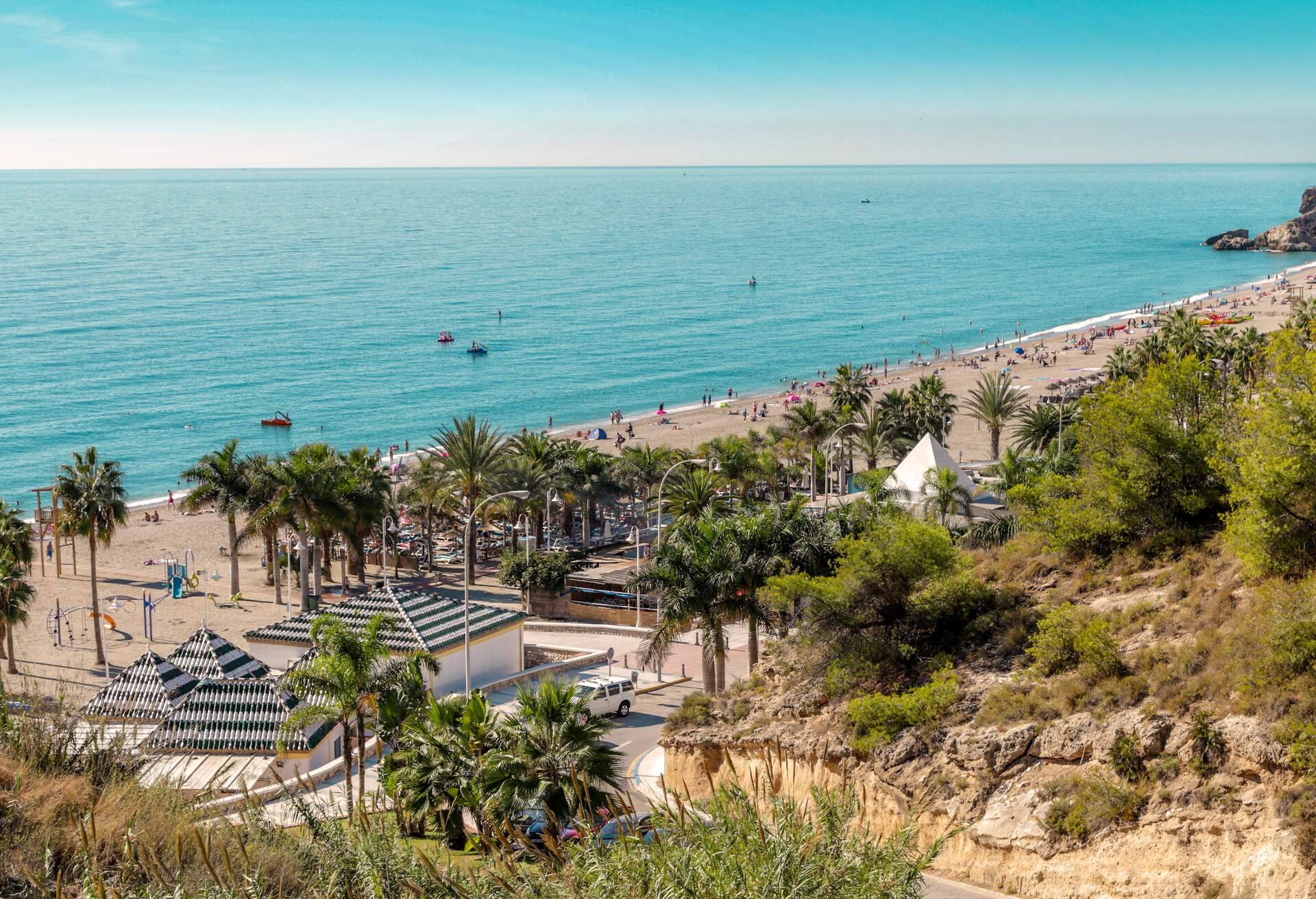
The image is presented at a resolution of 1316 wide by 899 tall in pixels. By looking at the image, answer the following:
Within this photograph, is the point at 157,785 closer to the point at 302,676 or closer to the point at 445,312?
the point at 302,676

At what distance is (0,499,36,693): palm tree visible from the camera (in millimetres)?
35188

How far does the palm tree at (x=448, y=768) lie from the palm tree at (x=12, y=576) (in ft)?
67.9

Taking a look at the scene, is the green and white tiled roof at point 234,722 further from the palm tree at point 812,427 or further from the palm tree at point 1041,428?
the palm tree at point 1041,428

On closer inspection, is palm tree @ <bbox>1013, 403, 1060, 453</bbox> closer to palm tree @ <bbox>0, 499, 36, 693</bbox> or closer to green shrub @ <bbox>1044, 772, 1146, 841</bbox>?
green shrub @ <bbox>1044, 772, 1146, 841</bbox>

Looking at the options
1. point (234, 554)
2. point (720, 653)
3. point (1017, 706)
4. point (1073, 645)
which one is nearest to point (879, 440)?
point (720, 653)

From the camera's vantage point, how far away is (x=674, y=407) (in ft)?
303

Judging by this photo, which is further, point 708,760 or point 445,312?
point 445,312

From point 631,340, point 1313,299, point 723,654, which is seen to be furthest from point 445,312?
point 723,654

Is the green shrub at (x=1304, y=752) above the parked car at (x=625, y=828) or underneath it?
above

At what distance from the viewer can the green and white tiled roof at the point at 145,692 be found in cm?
3022

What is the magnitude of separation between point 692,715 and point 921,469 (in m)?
21.0

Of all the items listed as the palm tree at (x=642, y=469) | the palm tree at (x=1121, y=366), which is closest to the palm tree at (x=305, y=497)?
the palm tree at (x=642, y=469)

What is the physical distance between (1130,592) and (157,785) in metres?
18.1

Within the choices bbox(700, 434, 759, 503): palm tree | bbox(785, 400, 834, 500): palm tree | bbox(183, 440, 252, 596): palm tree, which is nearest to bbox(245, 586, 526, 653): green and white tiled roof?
bbox(183, 440, 252, 596): palm tree
